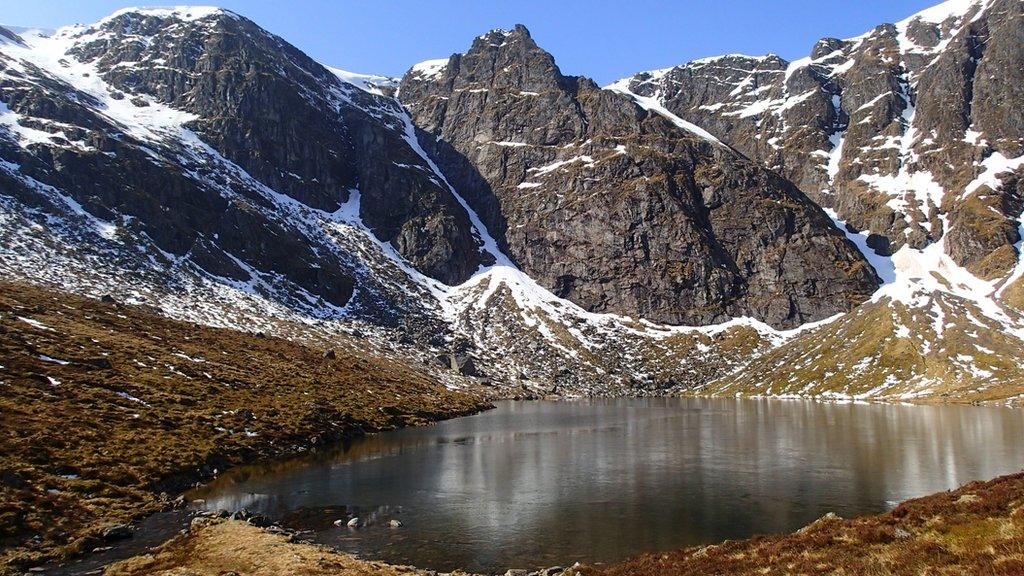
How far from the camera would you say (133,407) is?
69938 millimetres

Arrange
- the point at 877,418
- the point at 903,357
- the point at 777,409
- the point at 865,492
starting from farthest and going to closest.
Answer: the point at 903,357 < the point at 777,409 < the point at 877,418 < the point at 865,492

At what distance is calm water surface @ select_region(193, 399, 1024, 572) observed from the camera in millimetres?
40781

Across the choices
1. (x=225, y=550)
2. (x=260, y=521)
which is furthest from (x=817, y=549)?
(x=260, y=521)

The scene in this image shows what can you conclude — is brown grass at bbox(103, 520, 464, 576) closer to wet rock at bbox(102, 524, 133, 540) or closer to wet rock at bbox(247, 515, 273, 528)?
wet rock at bbox(247, 515, 273, 528)

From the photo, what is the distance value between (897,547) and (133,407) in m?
74.2

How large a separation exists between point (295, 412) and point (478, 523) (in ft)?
177

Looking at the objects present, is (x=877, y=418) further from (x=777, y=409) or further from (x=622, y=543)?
(x=622, y=543)

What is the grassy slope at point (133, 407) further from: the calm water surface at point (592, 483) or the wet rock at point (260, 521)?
the wet rock at point (260, 521)

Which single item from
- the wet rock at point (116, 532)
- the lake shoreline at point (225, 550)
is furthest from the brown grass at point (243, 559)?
the wet rock at point (116, 532)

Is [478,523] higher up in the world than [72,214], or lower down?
lower down

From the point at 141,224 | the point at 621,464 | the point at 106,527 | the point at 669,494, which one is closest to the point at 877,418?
the point at 621,464

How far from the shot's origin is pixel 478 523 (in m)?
45.3

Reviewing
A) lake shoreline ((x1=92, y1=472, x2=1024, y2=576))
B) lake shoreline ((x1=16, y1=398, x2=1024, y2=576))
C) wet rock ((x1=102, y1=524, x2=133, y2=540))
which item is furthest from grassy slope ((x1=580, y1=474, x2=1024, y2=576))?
wet rock ((x1=102, y1=524, x2=133, y2=540))

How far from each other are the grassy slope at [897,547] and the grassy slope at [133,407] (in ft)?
116
